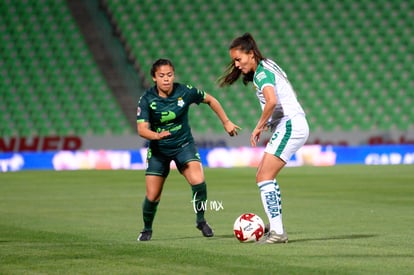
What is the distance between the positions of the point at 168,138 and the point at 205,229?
104 cm

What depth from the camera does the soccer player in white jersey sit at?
900cm

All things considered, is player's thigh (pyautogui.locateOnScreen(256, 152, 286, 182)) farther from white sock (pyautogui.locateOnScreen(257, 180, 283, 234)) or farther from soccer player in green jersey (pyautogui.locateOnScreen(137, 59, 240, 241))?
soccer player in green jersey (pyautogui.locateOnScreen(137, 59, 240, 241))

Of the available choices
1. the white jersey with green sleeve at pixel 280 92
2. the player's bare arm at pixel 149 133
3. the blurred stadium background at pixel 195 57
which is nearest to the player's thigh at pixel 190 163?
the player's bare arm at pixel 149 133

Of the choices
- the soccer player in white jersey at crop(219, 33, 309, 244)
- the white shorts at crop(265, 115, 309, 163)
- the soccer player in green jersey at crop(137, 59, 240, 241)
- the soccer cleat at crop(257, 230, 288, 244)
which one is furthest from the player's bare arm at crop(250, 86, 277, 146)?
the soccer cleat at crop(257, 230, 288, 244)

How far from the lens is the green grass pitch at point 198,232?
739cm

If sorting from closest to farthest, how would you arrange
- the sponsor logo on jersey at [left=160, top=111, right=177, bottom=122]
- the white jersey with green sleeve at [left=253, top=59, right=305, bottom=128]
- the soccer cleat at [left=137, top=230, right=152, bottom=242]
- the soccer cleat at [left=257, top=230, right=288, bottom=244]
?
the soccer cleat at [left=257, top=230, right=288, bottom=244]
the white jersey with green sleeve at [left=253, top=59, right=305, bottom=128]
the soccer cleat at [left=137, top=230, right=152, bottom=242]
the sponsor logo on jersey at [left=160, top=111, right=177, bottom=122]

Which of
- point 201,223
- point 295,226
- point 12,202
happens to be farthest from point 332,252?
point 12,202

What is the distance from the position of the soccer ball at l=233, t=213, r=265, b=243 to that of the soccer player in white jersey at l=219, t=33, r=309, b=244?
108 millimetres

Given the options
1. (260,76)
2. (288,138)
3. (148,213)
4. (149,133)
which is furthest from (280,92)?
(148,213)

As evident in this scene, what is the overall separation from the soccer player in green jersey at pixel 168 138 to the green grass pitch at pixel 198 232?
0.38m

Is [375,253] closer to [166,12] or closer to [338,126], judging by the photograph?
[338,126]

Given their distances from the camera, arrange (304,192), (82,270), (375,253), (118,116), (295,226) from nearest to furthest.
→ (82,270) → (375,253) → (295,226) → (304,192) → (118,116)

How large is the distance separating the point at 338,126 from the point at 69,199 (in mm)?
17689

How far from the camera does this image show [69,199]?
1608cm
